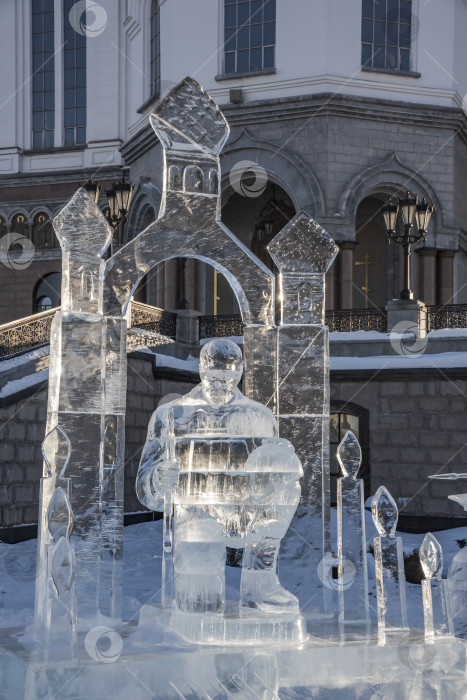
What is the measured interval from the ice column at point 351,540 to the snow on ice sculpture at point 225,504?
813 mm

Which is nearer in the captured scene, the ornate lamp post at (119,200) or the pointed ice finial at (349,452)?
the pointed ice finial at (349,452)

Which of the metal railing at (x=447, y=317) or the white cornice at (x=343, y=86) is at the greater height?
the white cornice at (x=343, y=86)

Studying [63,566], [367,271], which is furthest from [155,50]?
[63,566]

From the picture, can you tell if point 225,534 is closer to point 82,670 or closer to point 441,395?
point 82,670

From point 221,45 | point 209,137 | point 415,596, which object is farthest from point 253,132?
point 209,137

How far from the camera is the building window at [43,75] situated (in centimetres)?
2708

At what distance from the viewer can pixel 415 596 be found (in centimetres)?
1200

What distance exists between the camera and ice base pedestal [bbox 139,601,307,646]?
5996 mm

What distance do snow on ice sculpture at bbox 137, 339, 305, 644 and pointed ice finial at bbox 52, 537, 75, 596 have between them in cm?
74

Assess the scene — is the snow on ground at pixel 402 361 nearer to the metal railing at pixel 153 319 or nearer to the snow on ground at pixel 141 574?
the snow on ground at pixel 141 574

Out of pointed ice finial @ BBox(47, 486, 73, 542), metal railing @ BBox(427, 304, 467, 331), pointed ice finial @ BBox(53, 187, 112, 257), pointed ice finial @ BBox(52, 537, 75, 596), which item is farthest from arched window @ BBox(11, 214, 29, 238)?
pointed ice finial @ BBox(52, 537, 75, 596)

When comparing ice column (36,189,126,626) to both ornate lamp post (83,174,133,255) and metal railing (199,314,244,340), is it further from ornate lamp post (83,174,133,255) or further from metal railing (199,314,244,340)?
metal railing (199,314,244,340)

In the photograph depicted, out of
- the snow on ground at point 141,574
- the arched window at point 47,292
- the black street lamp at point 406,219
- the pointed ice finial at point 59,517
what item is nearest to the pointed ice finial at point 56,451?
the pointed ice finial at point 59,517

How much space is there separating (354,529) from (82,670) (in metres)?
2.47
